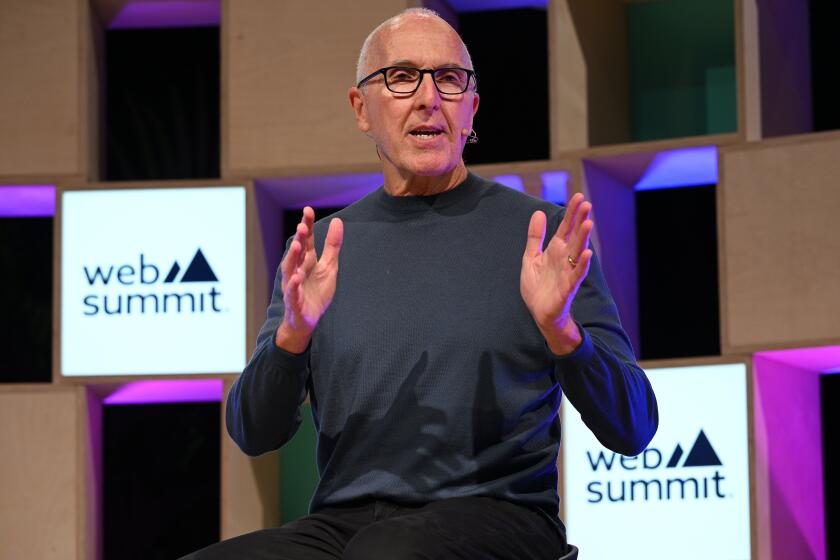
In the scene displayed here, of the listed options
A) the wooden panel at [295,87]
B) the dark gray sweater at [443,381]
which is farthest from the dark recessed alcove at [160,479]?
the dark gray sweater at [443,381]

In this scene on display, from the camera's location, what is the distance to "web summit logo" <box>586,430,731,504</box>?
3555 millimetres

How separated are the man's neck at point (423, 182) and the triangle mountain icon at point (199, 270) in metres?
1.88

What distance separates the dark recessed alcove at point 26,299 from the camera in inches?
165

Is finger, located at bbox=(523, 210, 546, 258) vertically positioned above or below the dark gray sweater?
above

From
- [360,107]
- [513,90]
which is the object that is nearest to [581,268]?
[360,107]

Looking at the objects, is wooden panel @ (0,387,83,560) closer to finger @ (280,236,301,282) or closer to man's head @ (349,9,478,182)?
man's head @ (349,9,478,182)

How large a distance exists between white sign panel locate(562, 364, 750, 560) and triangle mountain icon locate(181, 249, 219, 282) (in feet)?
3.45

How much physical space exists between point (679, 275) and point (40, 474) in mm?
1886

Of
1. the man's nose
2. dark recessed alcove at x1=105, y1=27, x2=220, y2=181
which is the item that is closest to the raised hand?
the man's nose

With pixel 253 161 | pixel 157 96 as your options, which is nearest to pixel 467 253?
pixel 253 161

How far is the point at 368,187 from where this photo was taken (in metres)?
3.92

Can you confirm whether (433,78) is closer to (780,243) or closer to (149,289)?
(780,243)

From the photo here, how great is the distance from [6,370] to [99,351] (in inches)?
20.9

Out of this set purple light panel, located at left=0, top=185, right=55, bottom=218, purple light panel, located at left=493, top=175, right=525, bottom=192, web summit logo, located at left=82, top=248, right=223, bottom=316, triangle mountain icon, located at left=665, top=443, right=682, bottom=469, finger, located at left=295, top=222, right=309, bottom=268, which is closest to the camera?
finger, located at left=295, top=222, right=309, bottom=268
